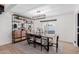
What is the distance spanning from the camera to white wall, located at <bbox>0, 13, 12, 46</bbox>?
295 cm

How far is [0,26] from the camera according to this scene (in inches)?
111

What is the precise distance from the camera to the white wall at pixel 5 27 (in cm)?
295

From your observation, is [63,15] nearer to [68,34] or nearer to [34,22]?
[68,34]

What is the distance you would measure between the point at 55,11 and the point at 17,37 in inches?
110

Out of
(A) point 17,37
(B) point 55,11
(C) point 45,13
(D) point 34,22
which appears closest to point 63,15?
(B) point 55,11

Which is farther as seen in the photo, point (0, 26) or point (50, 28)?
point (0, 26)

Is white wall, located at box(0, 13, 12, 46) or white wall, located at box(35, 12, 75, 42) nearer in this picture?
white wall, located at box(35, 12, 75, 42)

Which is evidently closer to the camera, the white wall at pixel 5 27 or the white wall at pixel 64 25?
the white wall at pixel 64 25

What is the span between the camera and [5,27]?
321cm

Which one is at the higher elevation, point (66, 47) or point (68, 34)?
point (68, 34)

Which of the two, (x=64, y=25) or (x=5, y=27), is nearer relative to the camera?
(x=64, y=25)
